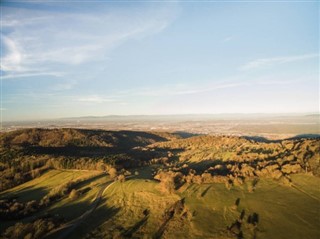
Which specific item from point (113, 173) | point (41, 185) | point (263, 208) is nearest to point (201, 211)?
point (263, 208)

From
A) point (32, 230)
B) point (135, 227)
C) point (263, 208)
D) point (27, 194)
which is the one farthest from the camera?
point (27, 194)

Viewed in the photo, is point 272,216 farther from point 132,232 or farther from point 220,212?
point 132,232

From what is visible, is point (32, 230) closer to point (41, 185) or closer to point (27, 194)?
point (27, 194)

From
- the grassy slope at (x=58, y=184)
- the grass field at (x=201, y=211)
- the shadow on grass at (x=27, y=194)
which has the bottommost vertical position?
the shadow on grass at (x=27, y=194)

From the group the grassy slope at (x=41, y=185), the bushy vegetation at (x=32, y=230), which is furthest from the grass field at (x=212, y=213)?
the grassy slope at (x=41, y=185)

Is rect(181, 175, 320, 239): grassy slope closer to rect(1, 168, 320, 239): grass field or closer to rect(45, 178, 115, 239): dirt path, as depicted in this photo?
rect(1, 168, 320, 239): grass field

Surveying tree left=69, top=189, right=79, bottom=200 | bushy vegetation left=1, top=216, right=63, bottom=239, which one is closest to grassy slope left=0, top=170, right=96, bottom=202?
tree left=69, top=189, right=79, bottom=200

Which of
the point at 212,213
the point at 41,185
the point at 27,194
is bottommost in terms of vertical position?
the point at 27,194

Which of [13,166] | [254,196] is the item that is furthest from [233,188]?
[13,166]

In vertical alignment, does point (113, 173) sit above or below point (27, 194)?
above

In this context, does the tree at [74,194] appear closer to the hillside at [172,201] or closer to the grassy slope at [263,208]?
the hillside at [172,201]

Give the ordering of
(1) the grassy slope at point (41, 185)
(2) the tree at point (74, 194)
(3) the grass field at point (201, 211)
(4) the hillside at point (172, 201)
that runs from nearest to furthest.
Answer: (3) the grass field at point (201, 211)
(4) the hillside at point (172, 201)
(2) the tree at point (74, 194)
(1) the grassy slope at point (41, 185)
